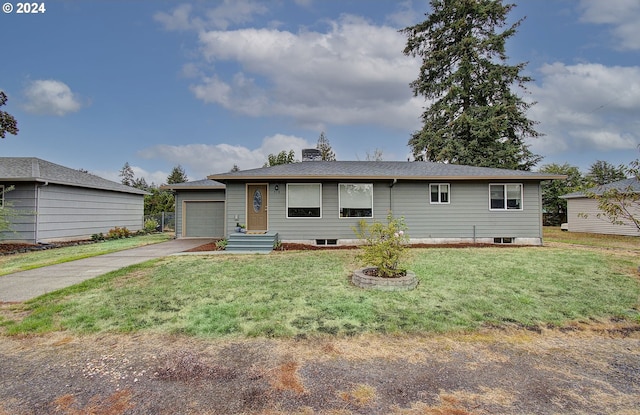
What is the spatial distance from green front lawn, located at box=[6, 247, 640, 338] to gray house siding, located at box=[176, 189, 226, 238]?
22.2 ft

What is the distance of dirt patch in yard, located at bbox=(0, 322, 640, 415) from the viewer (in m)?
2.11

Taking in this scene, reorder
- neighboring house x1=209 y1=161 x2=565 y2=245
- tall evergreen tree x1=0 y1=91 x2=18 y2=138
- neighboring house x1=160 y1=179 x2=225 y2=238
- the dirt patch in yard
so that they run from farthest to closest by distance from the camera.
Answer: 1. neighboring house x1=160 y1=179 x2=225 y2=238
2. tall evergreen tree x1=0 y1=91 x2=18 y2=138
3. neighboring house x1=209 y1=161 x2=565 y2=245
4. the dirt patch in yard

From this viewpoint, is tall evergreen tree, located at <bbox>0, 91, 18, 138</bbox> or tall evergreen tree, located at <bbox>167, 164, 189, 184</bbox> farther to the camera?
tall evergreen tree, located at <bbox>167, 164, 189, 184</bbox>

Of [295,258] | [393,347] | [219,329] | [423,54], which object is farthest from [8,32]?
[423,54]

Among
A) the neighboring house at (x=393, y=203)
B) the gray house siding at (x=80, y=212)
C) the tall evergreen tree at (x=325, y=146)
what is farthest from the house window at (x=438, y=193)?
the tall evergreen tree at (x=325, y=146)

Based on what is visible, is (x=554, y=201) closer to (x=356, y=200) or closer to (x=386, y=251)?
(x=356, y=200)

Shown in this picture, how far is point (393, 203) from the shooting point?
10.7 m

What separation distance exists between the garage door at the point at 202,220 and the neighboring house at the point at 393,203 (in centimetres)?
331

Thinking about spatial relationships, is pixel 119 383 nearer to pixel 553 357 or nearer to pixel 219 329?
pixel 219 329

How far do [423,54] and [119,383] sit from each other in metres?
25.6

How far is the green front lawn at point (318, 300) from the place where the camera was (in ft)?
11.7

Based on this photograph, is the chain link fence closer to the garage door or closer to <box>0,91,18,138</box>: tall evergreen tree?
the garage door

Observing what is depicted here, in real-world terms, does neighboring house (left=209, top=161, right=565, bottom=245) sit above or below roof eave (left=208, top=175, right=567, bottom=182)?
below

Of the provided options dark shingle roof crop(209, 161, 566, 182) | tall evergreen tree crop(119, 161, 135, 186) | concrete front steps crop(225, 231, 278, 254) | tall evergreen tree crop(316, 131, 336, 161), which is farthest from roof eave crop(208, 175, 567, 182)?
tall evergreen tree crop(119, 161, 135, 186)
